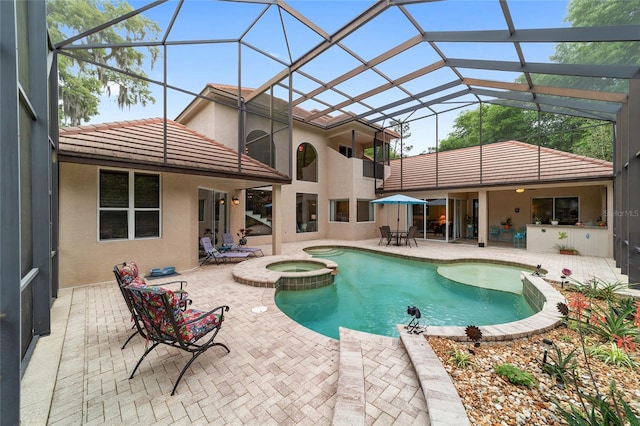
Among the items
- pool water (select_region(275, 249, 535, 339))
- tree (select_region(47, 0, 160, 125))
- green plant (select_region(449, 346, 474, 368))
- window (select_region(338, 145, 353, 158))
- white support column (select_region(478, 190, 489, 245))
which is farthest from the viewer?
window (select_region(338, 145, 353, 158))

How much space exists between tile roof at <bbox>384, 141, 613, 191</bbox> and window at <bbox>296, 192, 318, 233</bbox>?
479cm

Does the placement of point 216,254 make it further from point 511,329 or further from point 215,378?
point 511,329

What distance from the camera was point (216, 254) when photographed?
28.5ft

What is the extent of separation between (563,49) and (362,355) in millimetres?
13868

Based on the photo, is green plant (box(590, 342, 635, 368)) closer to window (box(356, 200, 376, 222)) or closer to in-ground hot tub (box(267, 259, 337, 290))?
in-ground hot tub (box(267, 259, 337, 290))

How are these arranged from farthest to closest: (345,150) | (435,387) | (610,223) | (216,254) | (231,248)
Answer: (345,150), (231,248), (610,223), (216,254), (435,387)

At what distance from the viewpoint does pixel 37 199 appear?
11.8ft

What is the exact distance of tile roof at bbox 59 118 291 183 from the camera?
581 centimetres

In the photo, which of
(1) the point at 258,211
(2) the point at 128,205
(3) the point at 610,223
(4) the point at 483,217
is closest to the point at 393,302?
(2) the point at 128,205

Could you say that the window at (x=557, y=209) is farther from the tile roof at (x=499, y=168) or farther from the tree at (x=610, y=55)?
the tree at (x=610, y=55)

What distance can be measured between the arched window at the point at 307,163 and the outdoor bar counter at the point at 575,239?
11.1 meters

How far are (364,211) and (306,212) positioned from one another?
3645 mm


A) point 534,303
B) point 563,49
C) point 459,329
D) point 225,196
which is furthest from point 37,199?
point 563,49

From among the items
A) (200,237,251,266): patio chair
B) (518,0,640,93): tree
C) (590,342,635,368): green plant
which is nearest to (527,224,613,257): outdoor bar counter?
(518,0,640,93): tree
